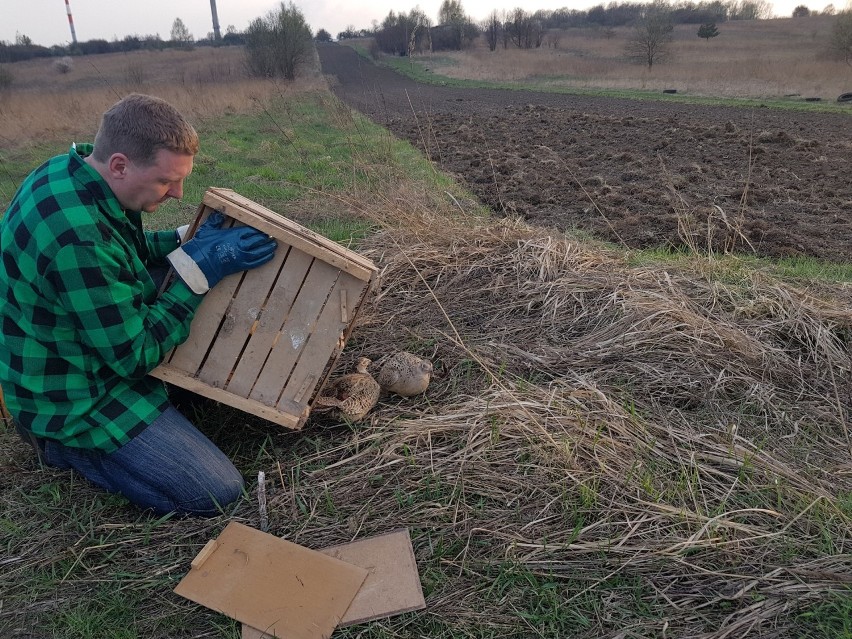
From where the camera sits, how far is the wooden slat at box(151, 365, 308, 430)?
238 cm

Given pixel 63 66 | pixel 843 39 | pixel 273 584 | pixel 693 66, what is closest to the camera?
pixel 273 584

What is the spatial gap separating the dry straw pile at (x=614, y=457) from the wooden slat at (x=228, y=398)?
278mm

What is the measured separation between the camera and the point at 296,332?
2.43m

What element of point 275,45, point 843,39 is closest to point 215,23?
point 275,45

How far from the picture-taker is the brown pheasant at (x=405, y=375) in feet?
9.49

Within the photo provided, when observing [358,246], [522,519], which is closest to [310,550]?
[522,519]

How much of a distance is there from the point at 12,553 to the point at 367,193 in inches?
182

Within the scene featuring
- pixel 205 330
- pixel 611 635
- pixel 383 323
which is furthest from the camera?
pixel 383 323

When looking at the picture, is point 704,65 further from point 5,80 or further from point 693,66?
point 5,80

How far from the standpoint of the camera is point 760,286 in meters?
3.84

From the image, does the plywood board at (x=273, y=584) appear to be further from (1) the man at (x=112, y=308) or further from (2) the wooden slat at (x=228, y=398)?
(2) the wooden slat at (x=228, y=398)

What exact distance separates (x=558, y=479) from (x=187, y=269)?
1697mm

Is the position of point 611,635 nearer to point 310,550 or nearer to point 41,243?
point 310,550

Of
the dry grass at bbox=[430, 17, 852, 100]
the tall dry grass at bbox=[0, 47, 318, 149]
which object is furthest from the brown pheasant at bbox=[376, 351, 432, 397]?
the dry grass at bbox=[430, 17, 852, 100]
